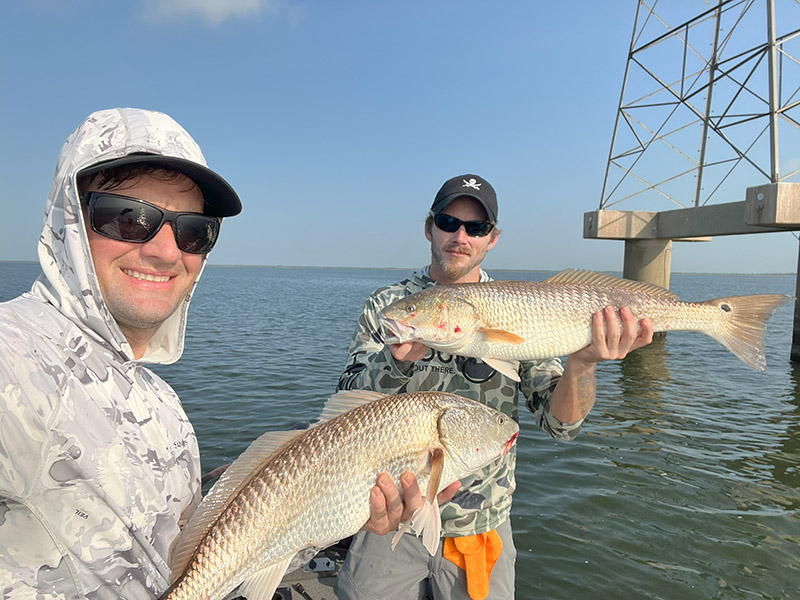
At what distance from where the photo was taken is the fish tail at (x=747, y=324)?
4.03 m

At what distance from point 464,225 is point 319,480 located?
2324mm

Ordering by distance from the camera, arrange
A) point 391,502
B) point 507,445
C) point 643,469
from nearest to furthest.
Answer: point 391,502 → point 507,445 → point 643,469

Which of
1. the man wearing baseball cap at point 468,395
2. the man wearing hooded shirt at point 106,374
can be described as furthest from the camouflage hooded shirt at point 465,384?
the man wearing hooded shirt at point 106,374

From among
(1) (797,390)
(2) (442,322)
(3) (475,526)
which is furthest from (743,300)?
(1) (797,390)

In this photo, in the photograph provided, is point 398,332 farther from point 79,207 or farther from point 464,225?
point 79,207

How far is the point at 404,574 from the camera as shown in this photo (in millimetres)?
3607

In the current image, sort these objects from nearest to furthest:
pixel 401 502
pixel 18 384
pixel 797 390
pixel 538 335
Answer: pixel 18 384 → pixel 401 502 → pixel 538 335 → pixel 797 390

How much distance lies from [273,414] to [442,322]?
10183 millimetres

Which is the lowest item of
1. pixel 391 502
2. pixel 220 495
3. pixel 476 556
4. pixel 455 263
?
pixel 476 556

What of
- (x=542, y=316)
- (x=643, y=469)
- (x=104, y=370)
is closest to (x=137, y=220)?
(x=104, y=370)

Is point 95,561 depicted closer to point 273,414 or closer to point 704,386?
point 273,414

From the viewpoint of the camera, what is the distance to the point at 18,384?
65.3 inches

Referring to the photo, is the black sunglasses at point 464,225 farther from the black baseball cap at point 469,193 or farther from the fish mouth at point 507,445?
the fish mouth at point 507,445

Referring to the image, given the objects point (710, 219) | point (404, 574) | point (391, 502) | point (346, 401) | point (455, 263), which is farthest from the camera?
point (710, 219)
